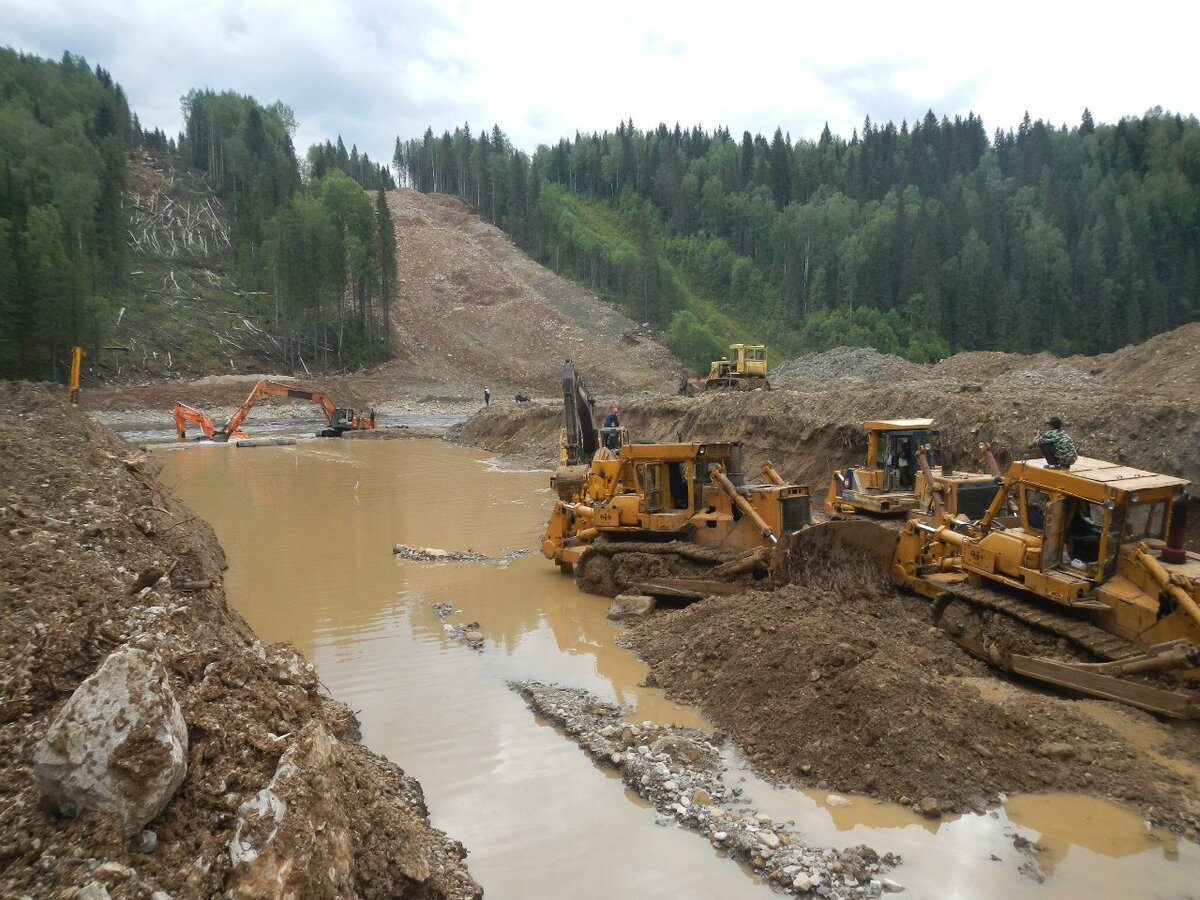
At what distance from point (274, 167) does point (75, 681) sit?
7697 cm

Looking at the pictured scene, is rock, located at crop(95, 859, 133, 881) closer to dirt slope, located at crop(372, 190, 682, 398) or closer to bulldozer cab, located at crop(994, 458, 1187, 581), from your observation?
bulldozer cab, located at crop(994, 458, 1187, 581)

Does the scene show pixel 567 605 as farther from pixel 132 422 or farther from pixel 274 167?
pixel 274 167

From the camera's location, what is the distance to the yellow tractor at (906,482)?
38.1 ft

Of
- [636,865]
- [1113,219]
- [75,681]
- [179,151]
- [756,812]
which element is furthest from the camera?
[179,151]

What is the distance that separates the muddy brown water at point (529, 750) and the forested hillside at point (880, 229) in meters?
47.2

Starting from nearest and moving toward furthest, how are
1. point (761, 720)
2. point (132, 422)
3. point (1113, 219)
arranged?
1. point (761, 720)
2. point (132, 422)
3. point (1113, 219)

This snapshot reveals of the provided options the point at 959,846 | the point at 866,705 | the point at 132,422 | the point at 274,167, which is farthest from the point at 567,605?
the point at 274,167

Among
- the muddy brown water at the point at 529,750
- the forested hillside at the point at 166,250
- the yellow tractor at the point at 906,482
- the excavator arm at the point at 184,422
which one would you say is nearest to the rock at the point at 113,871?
the muddy brown water at the point at 529,750

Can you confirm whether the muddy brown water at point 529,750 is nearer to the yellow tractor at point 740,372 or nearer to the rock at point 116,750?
the rock at point 116,750

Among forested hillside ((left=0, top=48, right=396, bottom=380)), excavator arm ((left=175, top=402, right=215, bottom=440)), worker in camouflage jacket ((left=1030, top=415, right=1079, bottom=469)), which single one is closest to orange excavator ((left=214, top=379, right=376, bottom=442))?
excavator arm ((left=175, top=402, right=215, bottom=440))

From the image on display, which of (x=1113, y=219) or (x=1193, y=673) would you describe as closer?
(x=1193, y=673)

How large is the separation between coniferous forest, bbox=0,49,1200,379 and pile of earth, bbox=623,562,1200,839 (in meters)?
41.4

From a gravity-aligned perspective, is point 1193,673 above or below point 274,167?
below

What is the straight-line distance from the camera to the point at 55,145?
57.8 m
